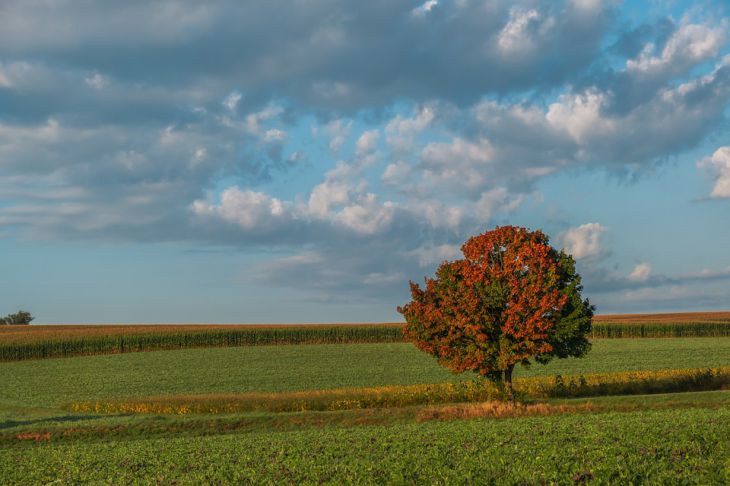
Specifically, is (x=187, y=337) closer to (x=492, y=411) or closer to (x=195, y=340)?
(x=195, y=340)

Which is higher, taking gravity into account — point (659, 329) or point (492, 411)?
point (659, 329)

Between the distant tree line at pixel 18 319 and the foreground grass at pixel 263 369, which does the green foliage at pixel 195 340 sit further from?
the distant tree line at pixel 18 319

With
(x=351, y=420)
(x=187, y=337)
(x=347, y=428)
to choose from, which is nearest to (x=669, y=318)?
(x=187, y=337)

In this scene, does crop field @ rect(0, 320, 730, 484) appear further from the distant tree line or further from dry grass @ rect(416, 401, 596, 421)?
the distant tree line

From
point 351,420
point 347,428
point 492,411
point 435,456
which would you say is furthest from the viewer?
point 351,420

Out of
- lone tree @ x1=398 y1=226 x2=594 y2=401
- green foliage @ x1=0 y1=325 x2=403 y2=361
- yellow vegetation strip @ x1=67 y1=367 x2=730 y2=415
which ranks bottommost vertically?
yellow vegetation strip @ x1=67 y1=367 x2=730 y2=415

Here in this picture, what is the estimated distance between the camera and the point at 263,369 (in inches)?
2494

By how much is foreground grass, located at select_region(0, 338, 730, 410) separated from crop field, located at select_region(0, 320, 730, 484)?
0.24 meters

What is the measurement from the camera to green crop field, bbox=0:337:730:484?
16719 mm

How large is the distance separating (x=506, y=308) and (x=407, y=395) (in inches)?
344

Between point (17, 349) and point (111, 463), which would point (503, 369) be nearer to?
point (111, 463)

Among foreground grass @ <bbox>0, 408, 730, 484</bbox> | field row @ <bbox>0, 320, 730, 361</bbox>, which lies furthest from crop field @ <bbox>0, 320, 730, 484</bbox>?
field row @ <bbox>0, 320, 730, 361</bbox>

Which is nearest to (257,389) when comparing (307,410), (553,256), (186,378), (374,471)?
(186,378)

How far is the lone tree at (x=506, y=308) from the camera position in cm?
3828
